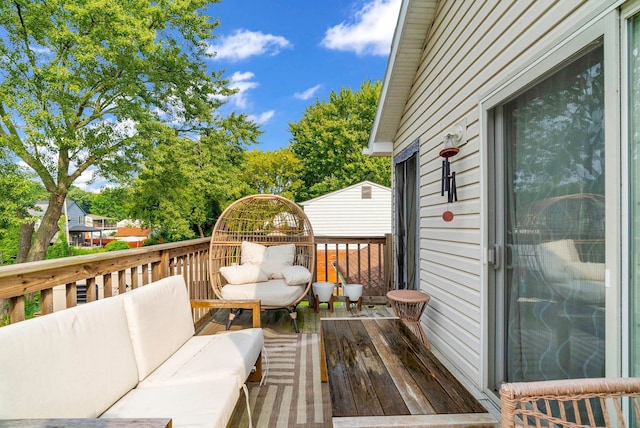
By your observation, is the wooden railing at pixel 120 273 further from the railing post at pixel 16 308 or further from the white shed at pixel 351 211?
the white shed at pixel 351 211

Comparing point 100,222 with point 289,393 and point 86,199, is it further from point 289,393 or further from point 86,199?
point 289,393

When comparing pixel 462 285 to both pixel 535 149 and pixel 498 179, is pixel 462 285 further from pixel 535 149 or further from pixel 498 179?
pixel 535 149

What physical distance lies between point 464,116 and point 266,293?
9.06 feet

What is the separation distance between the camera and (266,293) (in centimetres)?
394

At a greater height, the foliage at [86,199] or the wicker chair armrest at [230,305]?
the foliage at [86,199]

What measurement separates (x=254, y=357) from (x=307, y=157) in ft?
64.2

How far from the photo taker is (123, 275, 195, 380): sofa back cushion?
192 centimetres

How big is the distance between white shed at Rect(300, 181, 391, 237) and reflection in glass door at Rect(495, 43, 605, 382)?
11.7 m

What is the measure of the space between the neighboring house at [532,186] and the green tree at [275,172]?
1592 cm

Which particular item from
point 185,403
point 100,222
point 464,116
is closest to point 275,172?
point 464,116

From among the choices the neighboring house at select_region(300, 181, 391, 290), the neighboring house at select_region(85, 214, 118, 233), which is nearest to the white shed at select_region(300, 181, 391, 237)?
the neighboring house at select_region(300, 181, 391, 290)

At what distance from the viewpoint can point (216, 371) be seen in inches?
74.9

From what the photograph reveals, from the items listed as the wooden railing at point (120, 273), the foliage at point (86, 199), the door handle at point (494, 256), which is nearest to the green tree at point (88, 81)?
the wooden railing at point (120, 273)

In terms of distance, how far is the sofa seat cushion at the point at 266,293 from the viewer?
12.9 ft
